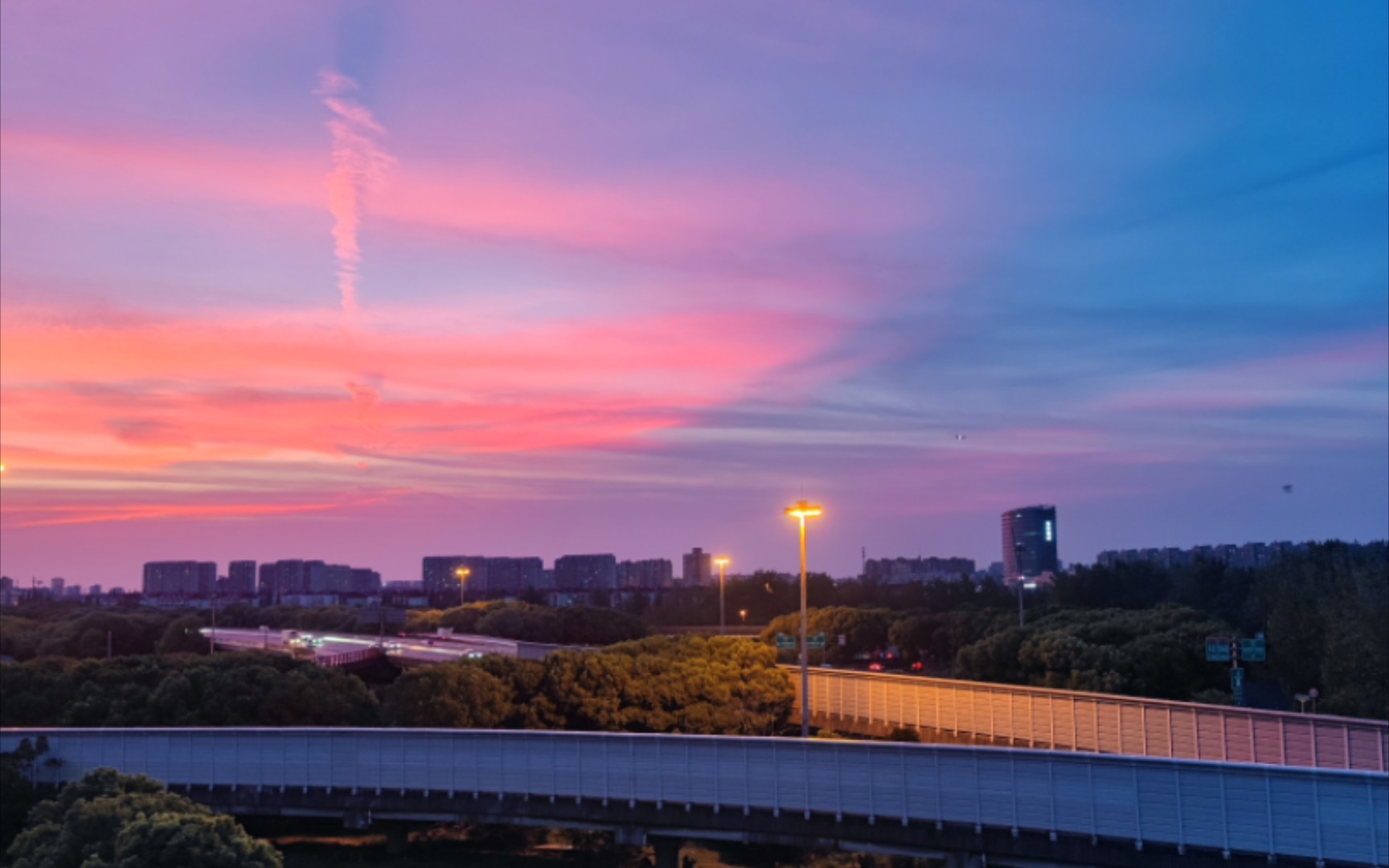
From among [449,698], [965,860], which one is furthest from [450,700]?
[965,860]

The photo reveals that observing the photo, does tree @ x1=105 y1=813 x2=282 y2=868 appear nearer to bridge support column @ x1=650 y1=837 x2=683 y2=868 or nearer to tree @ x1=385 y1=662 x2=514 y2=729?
bridge support column @ x1=650 y1=837 x2=683 y2=868

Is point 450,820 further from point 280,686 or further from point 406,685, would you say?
point 280,686

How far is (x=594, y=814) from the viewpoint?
34.7 meters

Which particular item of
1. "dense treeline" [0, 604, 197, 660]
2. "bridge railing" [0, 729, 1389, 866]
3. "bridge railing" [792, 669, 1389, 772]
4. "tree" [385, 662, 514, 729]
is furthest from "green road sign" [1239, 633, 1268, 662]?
"dense treeline" [0, 604, 197, 660]

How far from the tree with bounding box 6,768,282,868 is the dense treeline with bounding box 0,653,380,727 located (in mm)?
19555

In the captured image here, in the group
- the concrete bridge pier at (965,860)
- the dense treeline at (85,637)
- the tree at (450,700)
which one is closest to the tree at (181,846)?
the concrete bridge pier at (965,860)

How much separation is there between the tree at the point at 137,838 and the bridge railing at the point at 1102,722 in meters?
24.4

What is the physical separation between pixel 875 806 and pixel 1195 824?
8073mm

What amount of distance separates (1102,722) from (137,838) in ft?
103

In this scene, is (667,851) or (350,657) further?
(350,657)

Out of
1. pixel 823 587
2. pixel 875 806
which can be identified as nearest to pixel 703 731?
pixel 875 806

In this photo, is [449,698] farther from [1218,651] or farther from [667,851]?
[1218,651]

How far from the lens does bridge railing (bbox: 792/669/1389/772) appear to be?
3450 cm

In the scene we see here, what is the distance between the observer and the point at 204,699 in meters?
47.2
